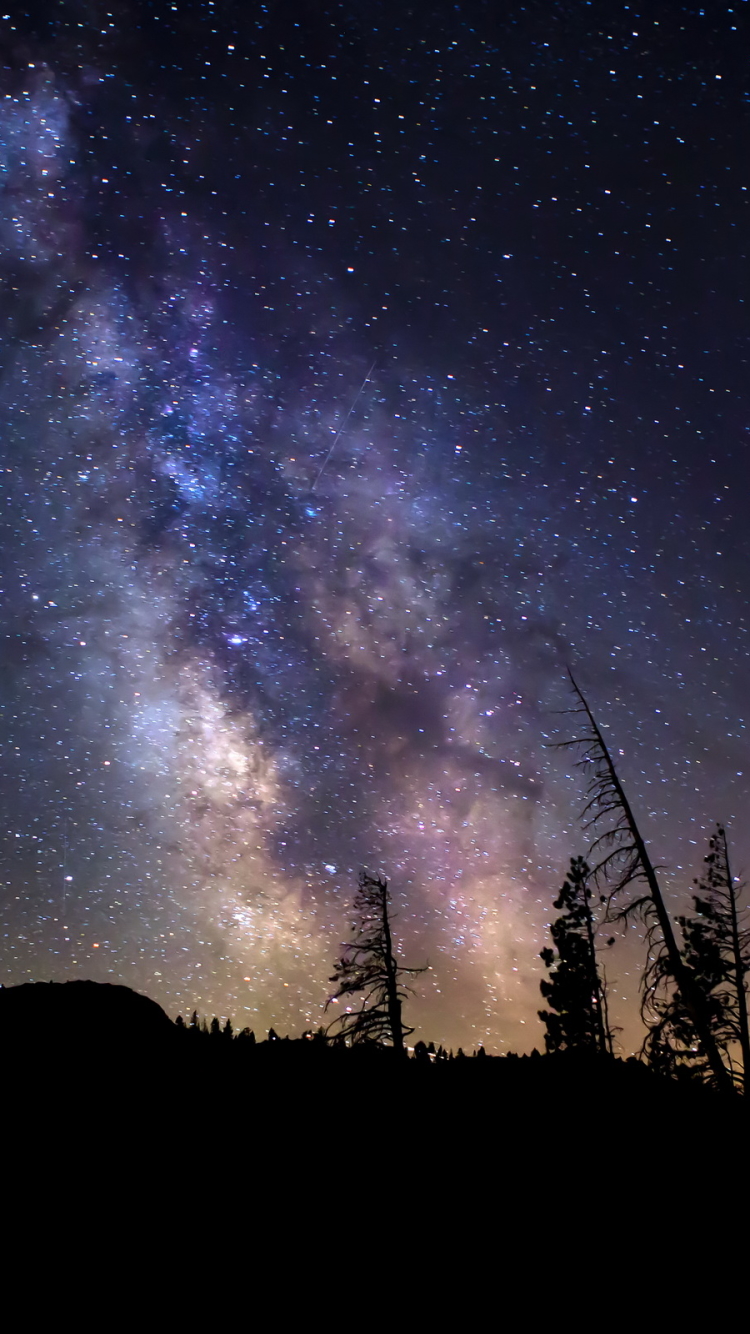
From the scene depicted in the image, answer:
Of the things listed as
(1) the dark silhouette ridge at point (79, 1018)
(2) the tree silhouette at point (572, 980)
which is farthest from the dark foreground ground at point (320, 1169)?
(2) the tree silhouette at point (572, 980)

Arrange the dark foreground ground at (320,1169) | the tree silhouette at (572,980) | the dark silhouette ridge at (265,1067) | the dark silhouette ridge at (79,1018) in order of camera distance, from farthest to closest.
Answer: the tree silhouette at (572,980) → the dark silhouette ridge at (79,1018) → the dark silhouette ridge at (265,1067) → the dark foreground ground at (320,1169)

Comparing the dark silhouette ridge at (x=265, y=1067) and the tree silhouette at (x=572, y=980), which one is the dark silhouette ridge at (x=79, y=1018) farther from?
the tree silhouette at (x=572, y=980)

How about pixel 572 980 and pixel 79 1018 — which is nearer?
pixel 79 1018

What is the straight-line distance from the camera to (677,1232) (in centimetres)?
574

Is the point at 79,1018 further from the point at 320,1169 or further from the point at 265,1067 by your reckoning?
the point at 320,1169

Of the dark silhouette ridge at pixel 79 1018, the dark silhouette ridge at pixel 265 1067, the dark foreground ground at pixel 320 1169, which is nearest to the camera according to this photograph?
the dark foreground ground at pixel 320 1169

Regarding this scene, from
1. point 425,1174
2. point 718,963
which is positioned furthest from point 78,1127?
point 718,963

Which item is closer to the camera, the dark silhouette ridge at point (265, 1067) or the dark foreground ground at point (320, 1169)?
the dark foreground ground at point (320, 1169)

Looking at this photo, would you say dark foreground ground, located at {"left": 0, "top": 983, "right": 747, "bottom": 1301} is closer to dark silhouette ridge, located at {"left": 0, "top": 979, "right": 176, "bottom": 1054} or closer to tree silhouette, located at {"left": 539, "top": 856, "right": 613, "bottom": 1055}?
dark silhouette ridge, located at {"left": 0, "top": 979, "right": 176, "bottom": 1054}

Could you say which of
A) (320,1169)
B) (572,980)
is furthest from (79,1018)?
(572,980)

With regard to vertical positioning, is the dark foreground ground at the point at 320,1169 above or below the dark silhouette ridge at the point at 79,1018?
below

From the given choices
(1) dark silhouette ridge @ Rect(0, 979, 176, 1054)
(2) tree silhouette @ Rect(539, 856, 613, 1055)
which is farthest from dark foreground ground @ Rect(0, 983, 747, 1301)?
(2) tree silhouette @ Rect(539, 856, 613, 1055)

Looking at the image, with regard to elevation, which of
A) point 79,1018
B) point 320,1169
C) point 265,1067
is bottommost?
point 320,1169

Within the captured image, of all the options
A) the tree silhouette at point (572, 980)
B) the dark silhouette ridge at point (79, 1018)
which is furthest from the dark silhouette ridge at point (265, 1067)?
the tree silhouette at point (572, 980)
